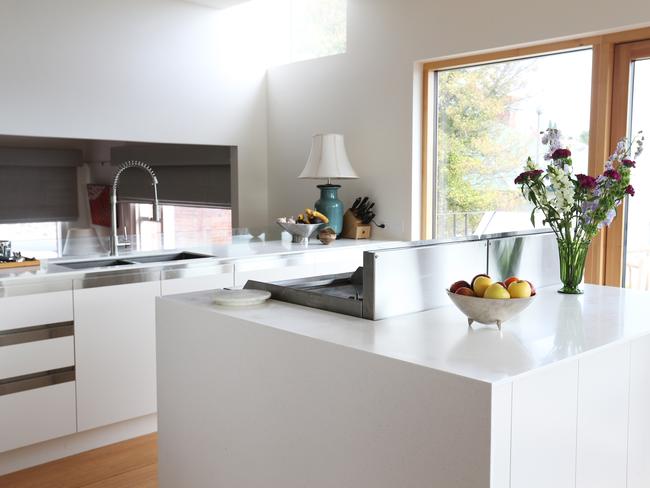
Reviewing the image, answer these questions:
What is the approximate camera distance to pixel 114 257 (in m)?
3.71

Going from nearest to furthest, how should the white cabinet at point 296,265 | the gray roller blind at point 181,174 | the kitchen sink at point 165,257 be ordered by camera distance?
the white cabinet at point 296,265
the kitchen sink at point 165,257
the gray roller blind at point 181,174

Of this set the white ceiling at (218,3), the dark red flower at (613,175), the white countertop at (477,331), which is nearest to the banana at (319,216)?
the white ceiling at (218,3)

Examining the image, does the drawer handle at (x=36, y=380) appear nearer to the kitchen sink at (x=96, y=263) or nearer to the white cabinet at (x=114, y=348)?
the white cabinet at (x=114, y=348)

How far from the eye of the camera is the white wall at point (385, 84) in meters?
3.64

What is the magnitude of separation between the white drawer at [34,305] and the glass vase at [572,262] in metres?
2.11

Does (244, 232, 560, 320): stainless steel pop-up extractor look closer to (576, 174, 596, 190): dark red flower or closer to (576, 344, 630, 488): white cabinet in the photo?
(576, 174, 596, 190): dark red flower

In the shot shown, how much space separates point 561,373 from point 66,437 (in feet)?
8.02

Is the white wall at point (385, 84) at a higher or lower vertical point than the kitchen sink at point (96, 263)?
higher

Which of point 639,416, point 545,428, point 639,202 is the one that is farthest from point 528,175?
point 639,202

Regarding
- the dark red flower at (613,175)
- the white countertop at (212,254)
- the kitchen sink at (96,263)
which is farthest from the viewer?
the kitchen sink at (96,263)

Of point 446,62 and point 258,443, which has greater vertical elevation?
point 446,62

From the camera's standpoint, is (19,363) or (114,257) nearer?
(19,363)

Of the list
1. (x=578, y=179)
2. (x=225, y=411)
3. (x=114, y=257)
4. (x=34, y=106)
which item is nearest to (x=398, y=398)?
(x=225, y=411)

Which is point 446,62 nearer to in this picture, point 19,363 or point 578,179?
point 578,179
